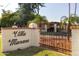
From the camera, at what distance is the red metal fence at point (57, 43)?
2277mm

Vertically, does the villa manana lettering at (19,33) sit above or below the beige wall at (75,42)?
above

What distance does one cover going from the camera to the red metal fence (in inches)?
89.7

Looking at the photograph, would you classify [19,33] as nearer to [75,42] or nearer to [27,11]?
[27,11]

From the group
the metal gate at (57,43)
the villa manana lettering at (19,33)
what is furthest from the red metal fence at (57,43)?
the villa manana lettering at (19,33)

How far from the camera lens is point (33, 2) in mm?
2307

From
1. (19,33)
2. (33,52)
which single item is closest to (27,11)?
(19,33)

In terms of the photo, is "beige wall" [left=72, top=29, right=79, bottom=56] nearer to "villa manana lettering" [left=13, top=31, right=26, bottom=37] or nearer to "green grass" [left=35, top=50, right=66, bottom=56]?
"green grass" [left=35, top=50, right=66, bottom=56]

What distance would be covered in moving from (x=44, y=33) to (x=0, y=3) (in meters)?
0.52

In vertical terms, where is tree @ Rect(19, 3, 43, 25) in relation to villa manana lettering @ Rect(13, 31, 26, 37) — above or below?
above

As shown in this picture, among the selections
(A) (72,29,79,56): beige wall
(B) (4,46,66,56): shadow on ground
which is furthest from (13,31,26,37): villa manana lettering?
(A) (72,29,79,56): beige wall

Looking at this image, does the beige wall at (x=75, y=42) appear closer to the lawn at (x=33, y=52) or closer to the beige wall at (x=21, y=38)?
the lawn at (x=33, y=52)

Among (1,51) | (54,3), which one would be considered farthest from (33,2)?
(1,51)

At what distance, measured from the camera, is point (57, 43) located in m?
2.31

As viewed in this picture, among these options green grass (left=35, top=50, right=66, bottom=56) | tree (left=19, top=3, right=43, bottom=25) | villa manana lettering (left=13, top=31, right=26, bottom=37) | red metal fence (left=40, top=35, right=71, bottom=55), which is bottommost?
green grass (left=35, top=50, right=66, bottom=56)
